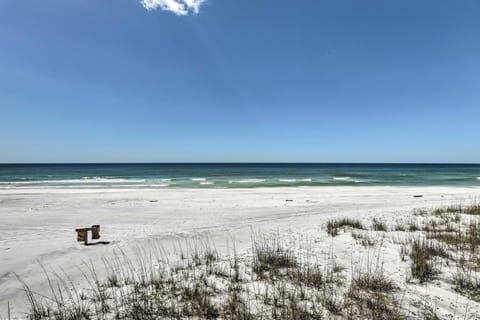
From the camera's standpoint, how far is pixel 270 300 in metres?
3.80

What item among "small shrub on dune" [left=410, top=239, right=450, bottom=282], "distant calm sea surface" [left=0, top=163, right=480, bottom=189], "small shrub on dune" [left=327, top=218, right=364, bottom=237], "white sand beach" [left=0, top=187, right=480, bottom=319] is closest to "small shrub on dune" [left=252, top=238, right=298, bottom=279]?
"white sand beach" [left=0, top=187, right=480, bottom=319]

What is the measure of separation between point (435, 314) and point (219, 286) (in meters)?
3.10

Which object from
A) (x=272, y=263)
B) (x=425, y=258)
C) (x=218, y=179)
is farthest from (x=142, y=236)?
(x=218, y=179)

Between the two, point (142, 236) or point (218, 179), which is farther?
point (218, 179)

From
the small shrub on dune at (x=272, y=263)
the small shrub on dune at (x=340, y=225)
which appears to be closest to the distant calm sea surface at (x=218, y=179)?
the small shrub on dune at (x=340, y=225)

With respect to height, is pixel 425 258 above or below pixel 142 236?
above

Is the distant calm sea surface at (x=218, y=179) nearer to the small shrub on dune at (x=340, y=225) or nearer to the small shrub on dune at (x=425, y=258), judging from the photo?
the small shrub on dune at (x=340, y=225)

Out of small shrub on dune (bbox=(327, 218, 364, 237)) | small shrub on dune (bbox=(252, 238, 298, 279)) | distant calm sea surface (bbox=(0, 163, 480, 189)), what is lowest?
distant calm sea surface (bbox=(0, 163, 480, 189))

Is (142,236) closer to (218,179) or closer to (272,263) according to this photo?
(272,263)

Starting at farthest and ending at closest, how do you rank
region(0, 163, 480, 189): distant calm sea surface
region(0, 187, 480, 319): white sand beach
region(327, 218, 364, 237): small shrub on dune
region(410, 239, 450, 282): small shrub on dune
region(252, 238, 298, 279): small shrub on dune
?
region(0, 163, 480, 189): distant calm sea surface < region(327, 218, 364, 237): small shrub on dune < region(252, 238, 298, 279): small shrub on dune < region(410, 239, 450, 282): small shrub on dune < region(0, 187, 480, 319): white sand beach

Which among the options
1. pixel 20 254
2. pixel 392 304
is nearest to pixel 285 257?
pixel 392 304

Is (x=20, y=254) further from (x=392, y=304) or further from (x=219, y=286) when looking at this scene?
(x=392, y=304)

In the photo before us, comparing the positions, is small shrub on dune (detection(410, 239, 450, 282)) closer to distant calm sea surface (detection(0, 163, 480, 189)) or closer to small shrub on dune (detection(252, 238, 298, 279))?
small shrub on dune (detection(252, 238, 298, 279))

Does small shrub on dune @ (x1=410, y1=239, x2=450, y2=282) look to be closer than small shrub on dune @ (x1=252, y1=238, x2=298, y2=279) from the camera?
Yes
